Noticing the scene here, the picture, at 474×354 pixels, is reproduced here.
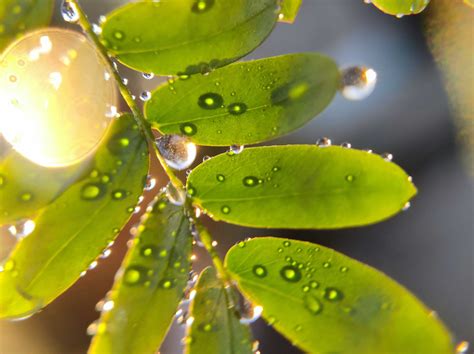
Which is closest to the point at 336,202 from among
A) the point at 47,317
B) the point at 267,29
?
the point at 267,29

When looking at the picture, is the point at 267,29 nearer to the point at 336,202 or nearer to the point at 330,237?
the point at 336,202

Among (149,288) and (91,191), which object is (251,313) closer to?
(149,288)

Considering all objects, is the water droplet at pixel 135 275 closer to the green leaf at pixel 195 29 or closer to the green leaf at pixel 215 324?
the green leaf at pixel 215 324

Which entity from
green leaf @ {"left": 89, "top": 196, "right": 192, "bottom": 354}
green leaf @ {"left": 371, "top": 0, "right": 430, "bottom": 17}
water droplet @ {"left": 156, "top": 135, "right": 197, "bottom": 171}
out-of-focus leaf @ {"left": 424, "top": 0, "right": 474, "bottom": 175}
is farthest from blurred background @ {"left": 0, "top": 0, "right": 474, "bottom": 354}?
green leaf @ {"left": 89, "top": 196, "right": 192, "bottom": 354}

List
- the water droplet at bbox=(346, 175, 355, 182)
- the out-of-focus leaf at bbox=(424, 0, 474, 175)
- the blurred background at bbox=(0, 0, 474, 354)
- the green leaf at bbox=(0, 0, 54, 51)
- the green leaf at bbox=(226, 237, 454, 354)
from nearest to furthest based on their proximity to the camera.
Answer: the green leaf at bbox=(226, 237, 454, 354), the water droplet at bbox=(346, 175, 355, 182), the green leaf at bbox=(0, 0, 54, 51), the out-of-focus leaf at bbox=(424, 0, 474, 175), the blurred background at bbox=(0, 0, 474, 354)

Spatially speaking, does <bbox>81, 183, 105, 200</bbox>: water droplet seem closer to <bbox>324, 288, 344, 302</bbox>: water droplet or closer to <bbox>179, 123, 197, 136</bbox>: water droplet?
<bbox>179, 123, 197, 136</bbox>: water droplet

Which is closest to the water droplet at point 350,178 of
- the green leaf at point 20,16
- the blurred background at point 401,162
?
the green leaf at point 20,16
